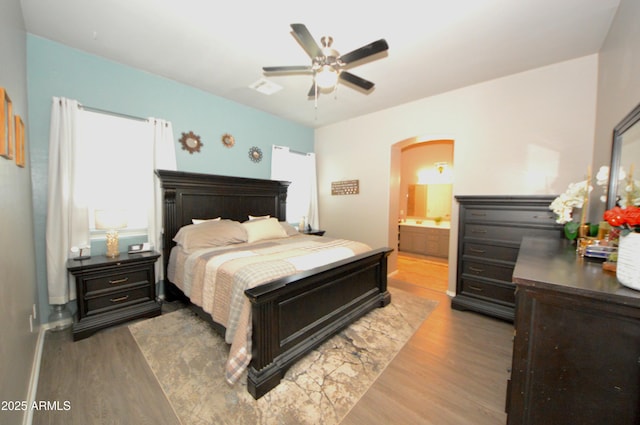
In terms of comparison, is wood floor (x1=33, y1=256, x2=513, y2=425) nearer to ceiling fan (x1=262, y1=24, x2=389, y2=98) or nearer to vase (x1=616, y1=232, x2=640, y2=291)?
vase (x1=616, y1=232, x2=640, y2=291)

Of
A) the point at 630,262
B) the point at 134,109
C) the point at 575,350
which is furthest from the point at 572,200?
the point at 134,109

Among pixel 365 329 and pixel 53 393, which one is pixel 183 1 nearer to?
pixel 53 393

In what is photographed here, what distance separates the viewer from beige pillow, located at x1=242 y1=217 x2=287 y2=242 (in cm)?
321

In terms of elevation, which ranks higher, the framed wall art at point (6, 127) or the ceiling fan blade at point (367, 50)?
the ceiling fan blade at point (367, 50)

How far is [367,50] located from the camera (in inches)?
70.1

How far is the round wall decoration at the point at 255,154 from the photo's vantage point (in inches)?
158

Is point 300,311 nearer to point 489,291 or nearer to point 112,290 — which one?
point 112,290

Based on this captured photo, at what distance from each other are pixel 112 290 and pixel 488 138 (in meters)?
4.74

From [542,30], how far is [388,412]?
134 inches

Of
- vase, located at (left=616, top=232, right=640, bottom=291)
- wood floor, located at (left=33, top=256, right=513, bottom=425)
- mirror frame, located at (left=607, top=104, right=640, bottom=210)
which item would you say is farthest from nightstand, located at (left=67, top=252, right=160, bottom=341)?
mirror frame, located at (left=607, top=104, right=640, bottom=210)

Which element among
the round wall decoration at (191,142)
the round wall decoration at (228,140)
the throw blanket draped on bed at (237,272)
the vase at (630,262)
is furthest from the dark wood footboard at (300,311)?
the round wall decoration at (228,140)

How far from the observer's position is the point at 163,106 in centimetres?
305

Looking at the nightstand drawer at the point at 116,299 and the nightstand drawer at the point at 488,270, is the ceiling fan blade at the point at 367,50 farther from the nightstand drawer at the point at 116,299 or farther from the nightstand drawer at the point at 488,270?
the nightstand drawer at the point at 116,299

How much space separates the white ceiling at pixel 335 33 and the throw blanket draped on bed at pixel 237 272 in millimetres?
2111
